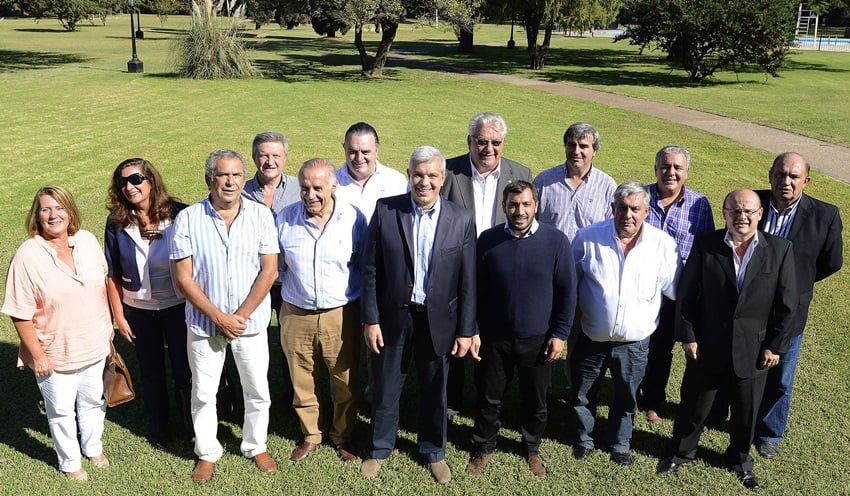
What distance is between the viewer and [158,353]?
4691 millimetres

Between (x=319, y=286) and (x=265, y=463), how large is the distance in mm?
1249

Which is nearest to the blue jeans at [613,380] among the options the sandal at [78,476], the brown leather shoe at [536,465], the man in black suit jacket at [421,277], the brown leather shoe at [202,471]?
the brown leather shoe at [536,465]

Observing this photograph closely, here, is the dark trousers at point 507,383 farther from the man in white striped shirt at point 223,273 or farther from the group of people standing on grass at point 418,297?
the man in white striped shirt at point 223,273

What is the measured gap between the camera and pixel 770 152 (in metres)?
14.4

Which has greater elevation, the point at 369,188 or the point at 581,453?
the point at 369,188

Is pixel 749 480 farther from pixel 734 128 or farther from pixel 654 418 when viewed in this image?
pixel 734 128

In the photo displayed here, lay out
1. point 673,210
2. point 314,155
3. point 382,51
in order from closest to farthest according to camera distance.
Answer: point 673,210, point 314,155, point 382,51

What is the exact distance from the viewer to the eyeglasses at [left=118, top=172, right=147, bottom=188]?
425cm

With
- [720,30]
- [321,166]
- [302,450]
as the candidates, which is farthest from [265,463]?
[720,30]

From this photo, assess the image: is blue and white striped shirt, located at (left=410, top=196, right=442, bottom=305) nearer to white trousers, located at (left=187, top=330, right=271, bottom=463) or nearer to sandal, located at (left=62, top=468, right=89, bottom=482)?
white trousers, located at (left=187, top=330, right=271, bottom=463)

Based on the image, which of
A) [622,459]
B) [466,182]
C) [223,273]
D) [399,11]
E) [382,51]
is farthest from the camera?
[382,51]

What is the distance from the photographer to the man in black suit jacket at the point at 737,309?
412 cm

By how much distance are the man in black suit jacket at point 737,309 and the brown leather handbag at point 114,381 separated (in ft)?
11.7

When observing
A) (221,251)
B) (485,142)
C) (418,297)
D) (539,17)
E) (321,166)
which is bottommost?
(418,297)
